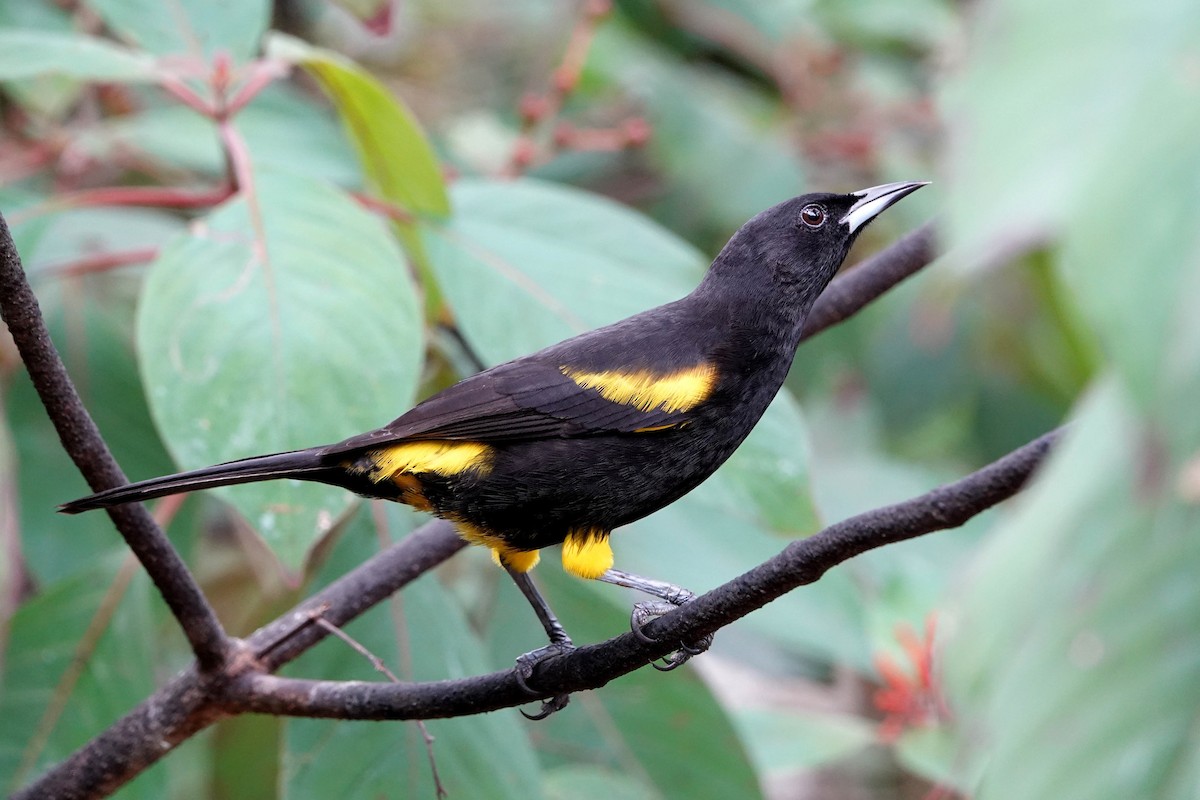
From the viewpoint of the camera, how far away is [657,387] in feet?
7.91

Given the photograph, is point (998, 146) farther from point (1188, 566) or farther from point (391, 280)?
point (391, 280)

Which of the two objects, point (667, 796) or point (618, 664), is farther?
point (667, 796)

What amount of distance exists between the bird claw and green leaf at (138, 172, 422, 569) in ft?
2.03

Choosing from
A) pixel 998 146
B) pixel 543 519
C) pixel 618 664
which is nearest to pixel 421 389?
pixel 543 519

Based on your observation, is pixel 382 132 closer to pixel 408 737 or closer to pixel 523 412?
pixel 523 412

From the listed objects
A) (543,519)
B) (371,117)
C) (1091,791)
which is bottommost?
(1091,791)

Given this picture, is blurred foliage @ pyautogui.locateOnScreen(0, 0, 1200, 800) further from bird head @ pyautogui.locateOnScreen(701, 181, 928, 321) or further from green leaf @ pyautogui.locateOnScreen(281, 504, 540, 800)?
bird head @ pyautogui.locateOnScreen(701, 181, 928, 321)

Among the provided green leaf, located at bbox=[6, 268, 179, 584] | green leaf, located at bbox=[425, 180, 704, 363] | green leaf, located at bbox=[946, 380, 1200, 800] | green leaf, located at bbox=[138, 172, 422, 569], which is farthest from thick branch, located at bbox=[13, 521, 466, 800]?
green leaf, located at bbox=[946, 380, 1200, 800]

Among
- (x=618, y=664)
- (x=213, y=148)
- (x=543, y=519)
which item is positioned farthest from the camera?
(x=213, y=148)

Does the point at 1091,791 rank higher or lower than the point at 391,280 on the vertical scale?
lower

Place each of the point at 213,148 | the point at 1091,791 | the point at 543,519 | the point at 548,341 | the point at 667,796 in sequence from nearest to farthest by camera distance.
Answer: the point at 1091,791
the point at 543,519
the point at 548,341
the point at 667,796
the point at 213,148

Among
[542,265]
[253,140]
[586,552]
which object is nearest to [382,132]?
[542,265]

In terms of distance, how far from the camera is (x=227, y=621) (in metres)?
4.30

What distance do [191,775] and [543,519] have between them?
9.27 feet
